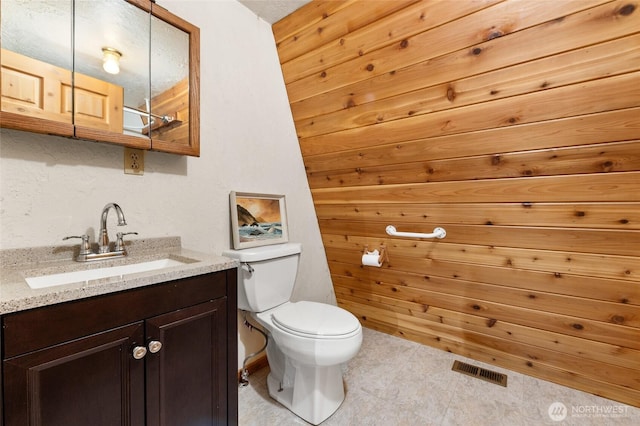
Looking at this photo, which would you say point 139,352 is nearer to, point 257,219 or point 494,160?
point 257,219

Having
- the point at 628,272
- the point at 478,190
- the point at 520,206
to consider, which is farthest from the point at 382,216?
the point at 628,272

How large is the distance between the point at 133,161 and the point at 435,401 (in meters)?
1.88

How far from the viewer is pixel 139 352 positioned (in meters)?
0.85

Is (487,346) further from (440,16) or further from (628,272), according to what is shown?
(440,16)

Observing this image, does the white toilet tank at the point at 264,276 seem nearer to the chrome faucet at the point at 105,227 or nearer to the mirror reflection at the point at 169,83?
the chrome faucet at the point at 105,227

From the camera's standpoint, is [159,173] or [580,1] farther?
[159,173]

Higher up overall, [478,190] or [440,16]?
[440,16]

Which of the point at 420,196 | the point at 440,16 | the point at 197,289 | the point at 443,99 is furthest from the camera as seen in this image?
the point at 420,196

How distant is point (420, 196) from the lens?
5.61ft

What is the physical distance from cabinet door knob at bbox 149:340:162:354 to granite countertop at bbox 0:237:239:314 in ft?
0.60

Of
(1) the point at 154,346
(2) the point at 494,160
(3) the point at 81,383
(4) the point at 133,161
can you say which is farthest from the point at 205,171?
(2) the point at 494,160

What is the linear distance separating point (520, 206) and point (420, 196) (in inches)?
19.2

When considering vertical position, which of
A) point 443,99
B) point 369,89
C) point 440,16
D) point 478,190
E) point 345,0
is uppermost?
point 345,0

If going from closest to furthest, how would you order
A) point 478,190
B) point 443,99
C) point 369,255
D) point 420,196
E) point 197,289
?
point 197,289 < point 443,99 < point 478,190 < point 420,196 < point 369,255
